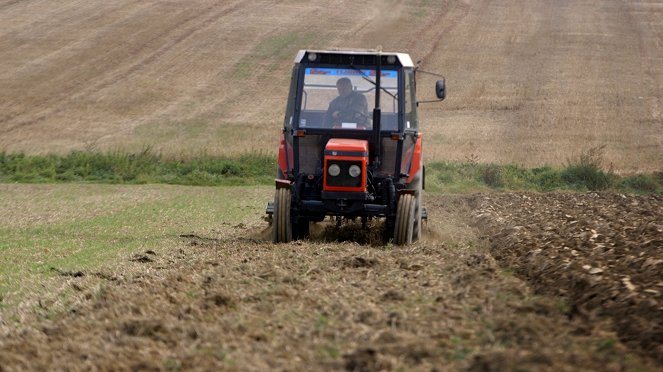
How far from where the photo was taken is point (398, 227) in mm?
12086

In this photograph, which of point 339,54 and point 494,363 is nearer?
point 494,363

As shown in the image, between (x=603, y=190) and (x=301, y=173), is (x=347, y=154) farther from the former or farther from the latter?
(x=603, y=190)

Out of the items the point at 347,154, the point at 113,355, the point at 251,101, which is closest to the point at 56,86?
the point at 251,101

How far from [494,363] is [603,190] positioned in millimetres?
20293

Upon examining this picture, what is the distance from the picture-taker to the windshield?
12641mm

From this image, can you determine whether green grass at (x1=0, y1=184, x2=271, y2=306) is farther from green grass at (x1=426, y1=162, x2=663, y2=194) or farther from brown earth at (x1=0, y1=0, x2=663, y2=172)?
brown earth at (x1=0, y1=0, x2=663, y2=172)

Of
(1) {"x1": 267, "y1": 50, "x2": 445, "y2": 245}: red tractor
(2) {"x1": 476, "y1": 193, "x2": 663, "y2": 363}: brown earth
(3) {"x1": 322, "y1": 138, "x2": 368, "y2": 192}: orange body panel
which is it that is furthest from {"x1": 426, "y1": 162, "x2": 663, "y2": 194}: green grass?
(3) {"x1": 322, "y1": 138, "x2": 368, "y2": 192}: orange body panel

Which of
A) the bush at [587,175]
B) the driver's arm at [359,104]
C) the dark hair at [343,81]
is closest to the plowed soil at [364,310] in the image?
the driver's arm at [359,104]

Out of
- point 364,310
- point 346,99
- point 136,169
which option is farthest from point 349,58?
point 136,169

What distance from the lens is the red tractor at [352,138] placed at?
40.1 feet

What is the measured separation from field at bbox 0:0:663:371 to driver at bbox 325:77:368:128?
1598mm

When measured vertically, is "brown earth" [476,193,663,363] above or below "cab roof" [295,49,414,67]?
below

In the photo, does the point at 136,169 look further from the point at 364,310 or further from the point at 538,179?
the point at 364,310

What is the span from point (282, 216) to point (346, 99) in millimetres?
1746
